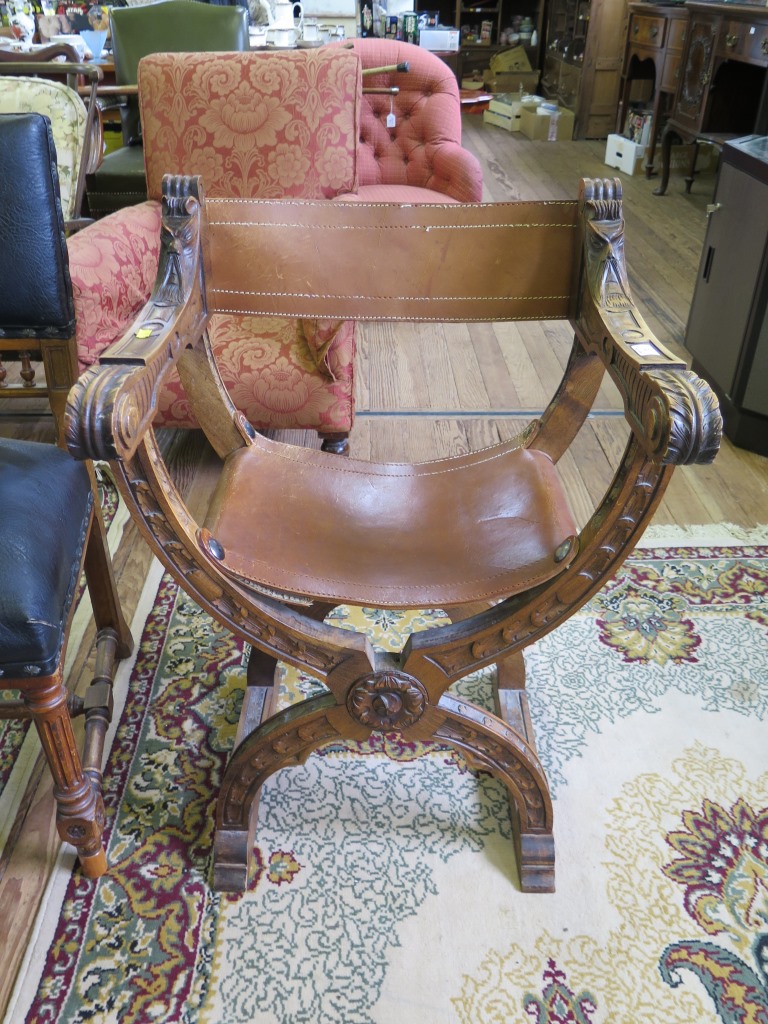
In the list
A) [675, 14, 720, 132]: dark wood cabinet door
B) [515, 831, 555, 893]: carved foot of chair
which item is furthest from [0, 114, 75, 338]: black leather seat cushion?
[675, 14, 720, 132]: dark wood cabinet door

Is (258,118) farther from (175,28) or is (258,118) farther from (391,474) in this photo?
(175,28)

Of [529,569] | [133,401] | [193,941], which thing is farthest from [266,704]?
[133,401]

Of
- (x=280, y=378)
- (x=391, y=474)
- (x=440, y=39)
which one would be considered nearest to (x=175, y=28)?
(x=280, y=378)

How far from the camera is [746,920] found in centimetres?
118

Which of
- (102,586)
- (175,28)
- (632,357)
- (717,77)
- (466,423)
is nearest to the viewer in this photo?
(632,357)

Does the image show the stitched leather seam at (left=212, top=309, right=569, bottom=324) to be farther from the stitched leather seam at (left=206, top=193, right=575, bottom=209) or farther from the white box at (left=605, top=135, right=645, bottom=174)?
the white box at (left=605, top=135, right=645, bottom=174)

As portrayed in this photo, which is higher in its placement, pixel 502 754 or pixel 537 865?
pixel 502 754

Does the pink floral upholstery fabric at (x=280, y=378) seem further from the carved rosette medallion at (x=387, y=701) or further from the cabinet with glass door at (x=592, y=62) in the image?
the cabinet with glass door at (x=592, y=62)

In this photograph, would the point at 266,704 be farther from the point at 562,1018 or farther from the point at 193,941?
the point at 562,1018

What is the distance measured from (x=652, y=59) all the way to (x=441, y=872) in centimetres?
502

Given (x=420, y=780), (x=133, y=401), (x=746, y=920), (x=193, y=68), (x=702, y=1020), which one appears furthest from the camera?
(x=193, y=68)

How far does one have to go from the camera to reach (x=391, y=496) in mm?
1320

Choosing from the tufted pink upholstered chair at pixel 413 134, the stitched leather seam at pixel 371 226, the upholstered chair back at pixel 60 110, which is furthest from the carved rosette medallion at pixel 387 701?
the tufted pink upholstered chair at pixel 413 134

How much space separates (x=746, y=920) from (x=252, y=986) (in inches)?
26.7
